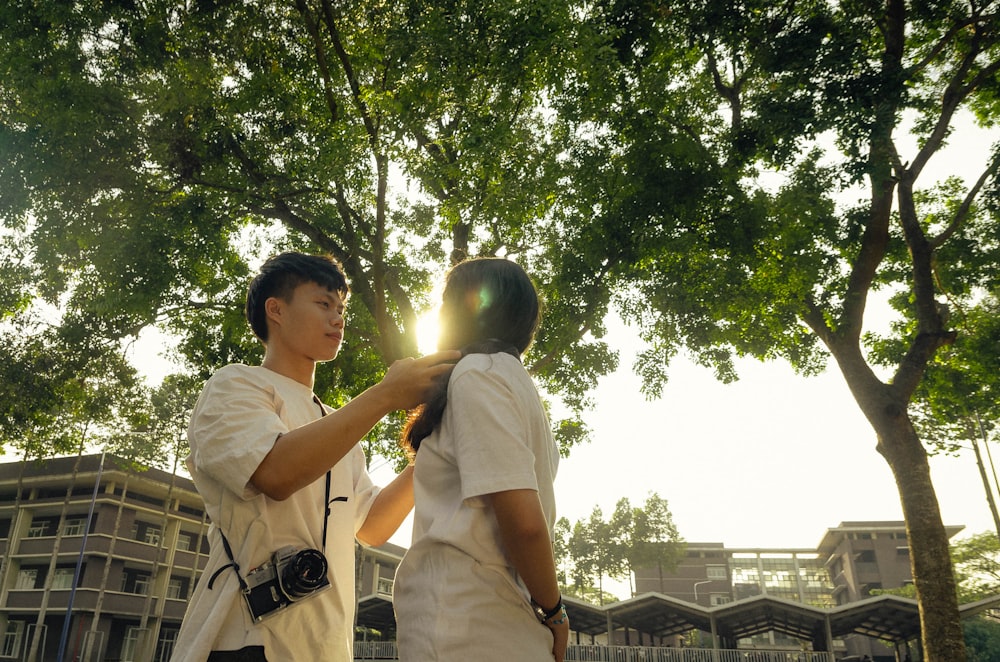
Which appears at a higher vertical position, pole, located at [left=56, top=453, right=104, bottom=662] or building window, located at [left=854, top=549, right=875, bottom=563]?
building window, located at [left=854, top=549, right=875, bottom=563]

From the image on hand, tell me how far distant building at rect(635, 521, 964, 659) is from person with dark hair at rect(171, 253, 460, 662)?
195 ft

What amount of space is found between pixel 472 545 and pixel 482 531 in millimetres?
42

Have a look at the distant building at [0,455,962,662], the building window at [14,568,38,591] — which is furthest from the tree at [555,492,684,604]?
the building window at [14,568,38,591]

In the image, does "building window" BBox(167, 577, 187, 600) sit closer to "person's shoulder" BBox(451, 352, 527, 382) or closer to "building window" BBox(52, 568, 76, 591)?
"building window" BBox(52, 568, 76, 591)

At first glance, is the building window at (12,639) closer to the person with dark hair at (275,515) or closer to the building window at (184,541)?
the building window at (184,541)

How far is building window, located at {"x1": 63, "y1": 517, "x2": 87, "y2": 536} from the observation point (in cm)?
3616

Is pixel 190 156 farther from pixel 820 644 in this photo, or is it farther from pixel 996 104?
pixel 820 644

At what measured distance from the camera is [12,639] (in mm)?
35594

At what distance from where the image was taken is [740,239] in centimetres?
977

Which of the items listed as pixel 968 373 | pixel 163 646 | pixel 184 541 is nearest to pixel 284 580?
pixel 968 373

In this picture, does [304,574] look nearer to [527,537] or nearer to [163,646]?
[527,537]

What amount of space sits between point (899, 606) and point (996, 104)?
19221mm

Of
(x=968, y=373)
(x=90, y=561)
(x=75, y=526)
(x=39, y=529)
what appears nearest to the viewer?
(x=968, y=373)

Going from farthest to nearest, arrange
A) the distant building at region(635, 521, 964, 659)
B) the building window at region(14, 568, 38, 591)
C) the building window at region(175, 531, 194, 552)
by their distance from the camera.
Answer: the distant building at region(635, 521, 964, 659), the building window at region(175, 531, 194, 552), the building window at region(14, 568, 38, 591)
